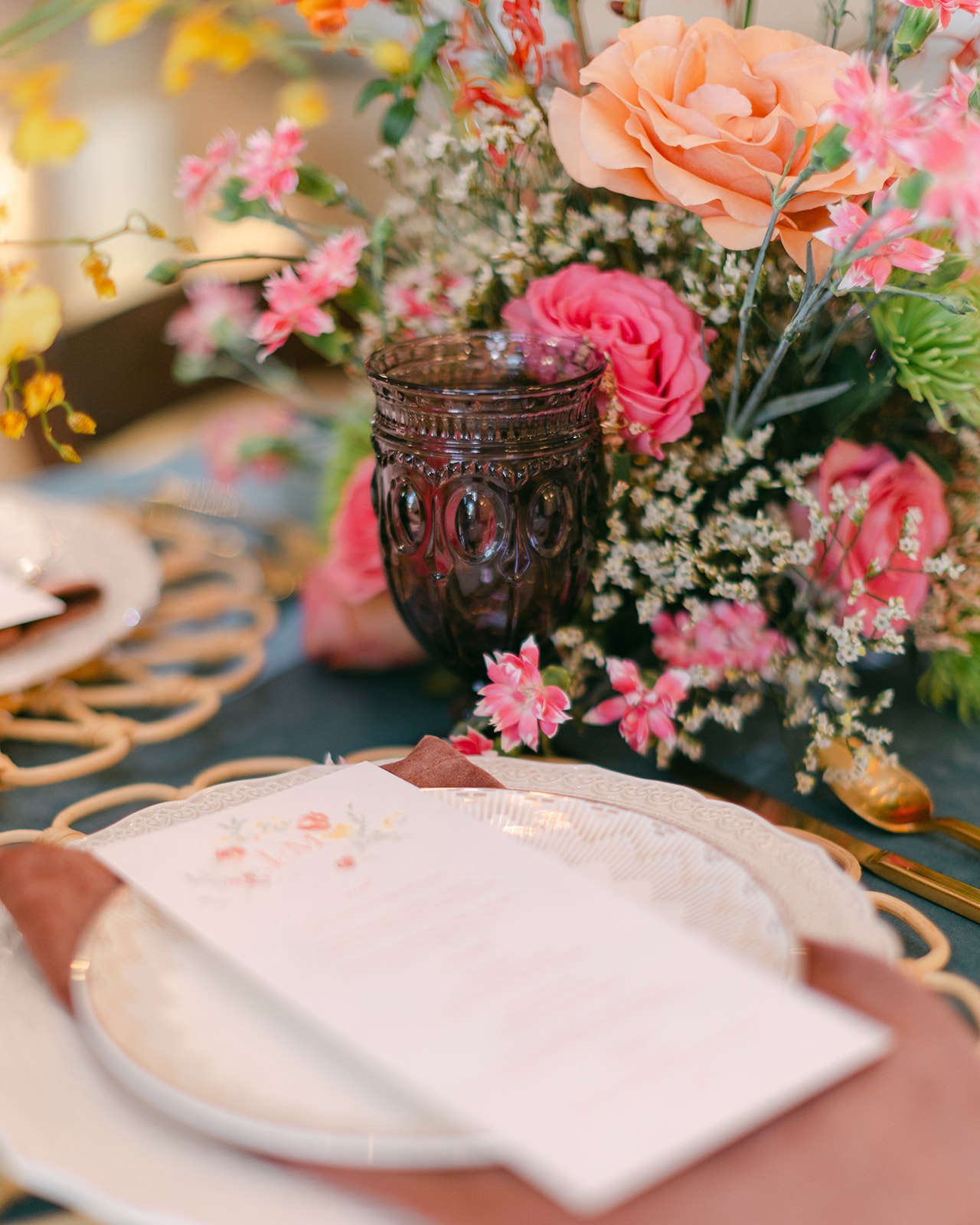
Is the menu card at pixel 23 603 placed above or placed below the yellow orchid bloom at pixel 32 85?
below

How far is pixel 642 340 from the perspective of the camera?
498 mm

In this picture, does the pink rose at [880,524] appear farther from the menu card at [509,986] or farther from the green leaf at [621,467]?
the menu card at [509,986]

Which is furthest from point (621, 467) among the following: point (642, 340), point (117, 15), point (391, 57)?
point (117, 15)

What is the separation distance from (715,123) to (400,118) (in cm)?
20

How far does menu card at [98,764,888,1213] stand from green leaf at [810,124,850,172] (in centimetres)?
26

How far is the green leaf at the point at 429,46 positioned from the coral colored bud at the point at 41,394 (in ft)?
0.83

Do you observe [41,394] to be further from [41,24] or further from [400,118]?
[41,24]

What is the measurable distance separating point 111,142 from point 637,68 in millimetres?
914

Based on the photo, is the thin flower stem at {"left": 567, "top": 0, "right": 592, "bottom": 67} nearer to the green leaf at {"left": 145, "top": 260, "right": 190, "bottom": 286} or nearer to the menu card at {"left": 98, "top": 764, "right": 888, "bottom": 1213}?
the green leaf at {"left": 145, "top": 260, "right": 190, "bottom": 286}

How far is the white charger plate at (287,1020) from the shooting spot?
0.24 meters

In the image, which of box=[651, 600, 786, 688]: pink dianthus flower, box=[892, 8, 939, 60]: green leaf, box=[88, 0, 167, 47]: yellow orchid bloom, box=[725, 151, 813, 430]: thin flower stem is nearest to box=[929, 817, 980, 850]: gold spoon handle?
box=[651, 600, 786, 688]: pink dianthus flower

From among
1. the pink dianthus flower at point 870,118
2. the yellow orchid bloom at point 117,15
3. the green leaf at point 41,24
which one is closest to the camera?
the pink dianthus flower at point 870,118

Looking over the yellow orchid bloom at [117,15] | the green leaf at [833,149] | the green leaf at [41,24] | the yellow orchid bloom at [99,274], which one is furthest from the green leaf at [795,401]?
the green leaf at [41,24]

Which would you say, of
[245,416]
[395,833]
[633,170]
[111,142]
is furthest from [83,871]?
[111,142]
